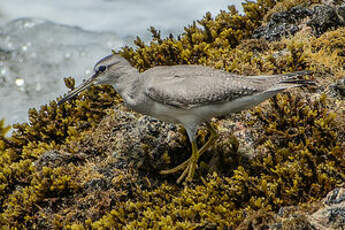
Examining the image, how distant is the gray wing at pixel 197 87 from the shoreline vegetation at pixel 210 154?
2.55 ft

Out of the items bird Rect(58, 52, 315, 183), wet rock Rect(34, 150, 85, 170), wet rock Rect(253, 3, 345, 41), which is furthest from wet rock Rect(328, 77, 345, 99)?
wet rock Rect(34, 150, 85, 170)

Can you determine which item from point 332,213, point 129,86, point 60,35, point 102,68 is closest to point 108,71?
point 102,68

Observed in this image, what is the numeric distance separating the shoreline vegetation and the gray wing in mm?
776

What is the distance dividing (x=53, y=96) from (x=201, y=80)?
19.3ft

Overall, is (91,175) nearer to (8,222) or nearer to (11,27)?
(8,222)

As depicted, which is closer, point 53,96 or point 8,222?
point 8,222

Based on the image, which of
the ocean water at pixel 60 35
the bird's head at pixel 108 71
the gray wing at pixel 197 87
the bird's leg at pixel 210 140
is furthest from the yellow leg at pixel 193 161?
the ocean water at pixel 60 35

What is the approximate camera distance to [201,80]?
4312 millimetres

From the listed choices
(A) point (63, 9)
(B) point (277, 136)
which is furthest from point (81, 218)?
(A) point (63, 9)

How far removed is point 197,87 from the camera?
4.23 m

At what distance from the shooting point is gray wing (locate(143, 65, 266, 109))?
4.17m

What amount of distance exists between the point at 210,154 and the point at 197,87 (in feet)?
3.98

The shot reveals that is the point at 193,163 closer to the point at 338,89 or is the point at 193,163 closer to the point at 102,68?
the point at 102,68

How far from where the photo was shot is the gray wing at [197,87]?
417 cm
